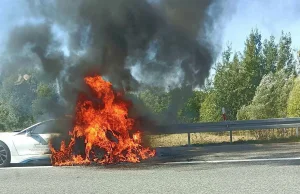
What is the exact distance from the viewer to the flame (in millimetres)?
9750

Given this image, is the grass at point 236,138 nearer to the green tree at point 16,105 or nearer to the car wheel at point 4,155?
the car wheel at point 4,155

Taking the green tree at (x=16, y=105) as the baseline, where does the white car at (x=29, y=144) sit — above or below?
below

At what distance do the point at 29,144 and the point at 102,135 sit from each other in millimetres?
1906

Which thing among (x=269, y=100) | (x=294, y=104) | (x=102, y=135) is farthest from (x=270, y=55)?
(x=102, y=135)

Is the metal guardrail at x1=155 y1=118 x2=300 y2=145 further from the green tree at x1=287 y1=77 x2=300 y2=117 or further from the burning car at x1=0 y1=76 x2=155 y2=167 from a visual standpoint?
the green tree at x1=287 y1=77 x2=300 y2=117

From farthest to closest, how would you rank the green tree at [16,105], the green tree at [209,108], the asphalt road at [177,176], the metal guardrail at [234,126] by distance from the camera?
the green tree at [209,108], the green tree at [16,105], the metal guardrail at [234,126], the asphalt road at [177,176]

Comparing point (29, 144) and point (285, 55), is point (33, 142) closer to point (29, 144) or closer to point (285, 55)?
point (29, 144)

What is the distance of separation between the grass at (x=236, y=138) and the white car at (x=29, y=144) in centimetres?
388

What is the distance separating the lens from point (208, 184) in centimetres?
684

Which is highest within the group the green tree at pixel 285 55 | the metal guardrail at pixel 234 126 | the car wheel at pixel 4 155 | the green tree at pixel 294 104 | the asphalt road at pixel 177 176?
the green tree at pixel 285 55

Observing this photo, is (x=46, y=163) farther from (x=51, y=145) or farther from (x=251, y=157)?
(x=251, y=157)

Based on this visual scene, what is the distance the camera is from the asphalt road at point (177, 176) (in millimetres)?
6645

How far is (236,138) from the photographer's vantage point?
14.7 m

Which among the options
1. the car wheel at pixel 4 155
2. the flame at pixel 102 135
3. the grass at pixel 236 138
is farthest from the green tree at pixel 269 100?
the car wheel at pixel 4 155
